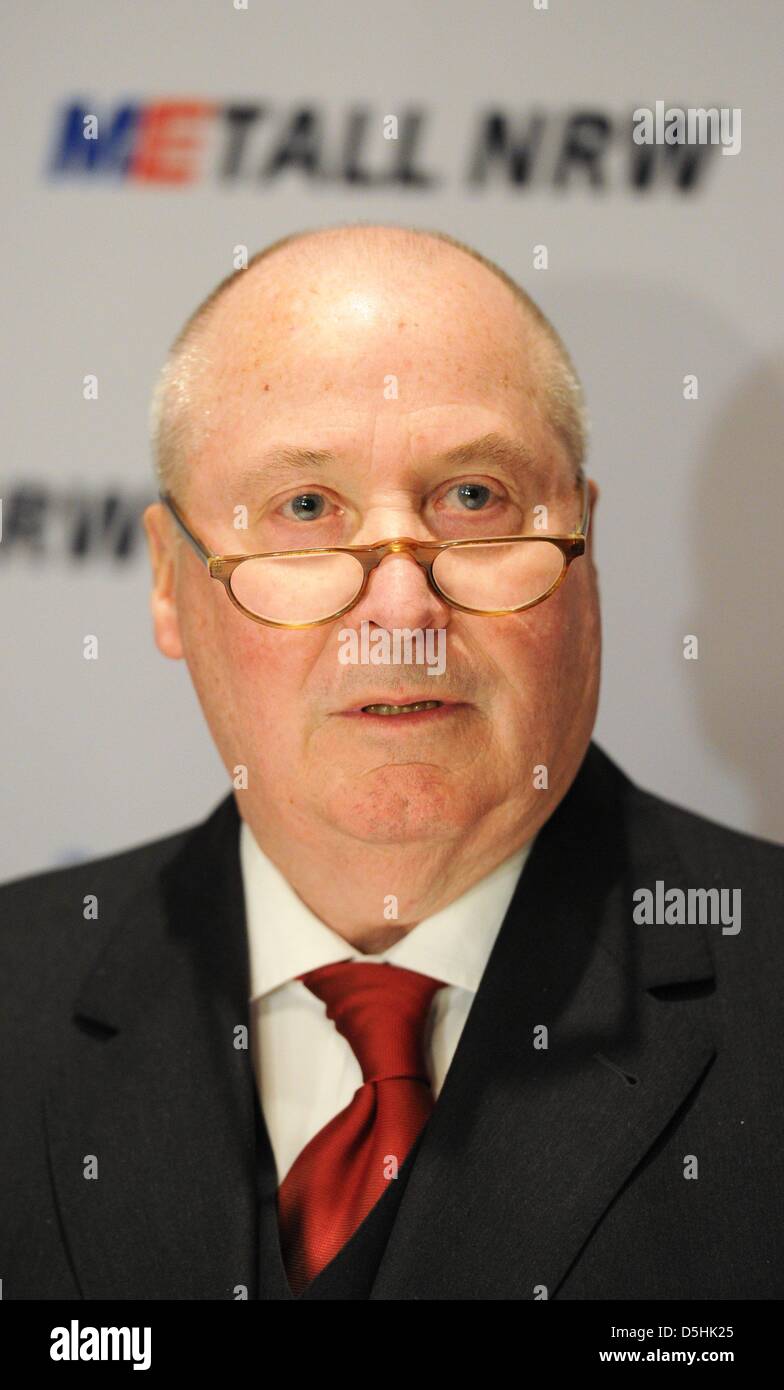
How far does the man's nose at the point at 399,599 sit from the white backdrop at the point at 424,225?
607 millimetres

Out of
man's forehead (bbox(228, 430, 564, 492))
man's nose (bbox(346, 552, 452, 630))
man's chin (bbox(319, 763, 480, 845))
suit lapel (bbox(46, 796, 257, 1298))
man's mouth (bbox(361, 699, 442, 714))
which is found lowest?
suit lapel (bbox(46, 796, 257, 1298))

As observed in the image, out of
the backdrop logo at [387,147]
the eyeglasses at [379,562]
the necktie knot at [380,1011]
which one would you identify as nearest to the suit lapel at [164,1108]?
the necktie knot at [380,1011]

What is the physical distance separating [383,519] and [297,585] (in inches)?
3.9

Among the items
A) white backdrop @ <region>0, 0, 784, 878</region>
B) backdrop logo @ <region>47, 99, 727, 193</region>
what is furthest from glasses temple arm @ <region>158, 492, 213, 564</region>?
backdrop logo @ <region>47, 99, 727, 193</region>

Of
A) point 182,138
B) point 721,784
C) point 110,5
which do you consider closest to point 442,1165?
point 721,784

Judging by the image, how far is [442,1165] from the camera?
48.4 inches

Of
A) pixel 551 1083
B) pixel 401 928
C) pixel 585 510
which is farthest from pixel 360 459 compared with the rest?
pixel 551 1083

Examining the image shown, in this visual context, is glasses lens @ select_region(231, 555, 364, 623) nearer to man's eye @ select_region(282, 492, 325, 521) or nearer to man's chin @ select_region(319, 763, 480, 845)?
man's eye @ select_region(282, 492, 325, 521)

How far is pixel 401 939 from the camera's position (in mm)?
1365

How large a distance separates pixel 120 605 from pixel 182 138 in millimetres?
600

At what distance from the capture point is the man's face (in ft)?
4.07

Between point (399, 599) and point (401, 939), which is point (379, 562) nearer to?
point (399, 599)

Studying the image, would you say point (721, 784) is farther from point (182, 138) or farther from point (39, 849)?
point (182, 138)
